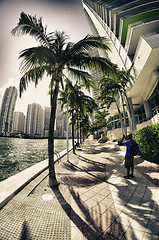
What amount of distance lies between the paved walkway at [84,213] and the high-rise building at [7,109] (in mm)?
107538

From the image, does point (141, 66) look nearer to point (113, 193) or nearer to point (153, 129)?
point (153, 129)

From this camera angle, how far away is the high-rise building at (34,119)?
109875 mm

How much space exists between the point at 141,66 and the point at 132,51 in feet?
36.9

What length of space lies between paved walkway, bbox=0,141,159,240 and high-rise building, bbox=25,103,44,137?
118203 mm

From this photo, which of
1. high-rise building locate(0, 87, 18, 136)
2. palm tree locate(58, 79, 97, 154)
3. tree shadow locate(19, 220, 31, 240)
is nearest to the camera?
tree shadow locate(19, 220, 31, 240)

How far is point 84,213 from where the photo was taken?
2.75m

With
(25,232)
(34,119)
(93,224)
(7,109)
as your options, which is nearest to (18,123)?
(34,119)

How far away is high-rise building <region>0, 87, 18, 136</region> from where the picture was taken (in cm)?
8825

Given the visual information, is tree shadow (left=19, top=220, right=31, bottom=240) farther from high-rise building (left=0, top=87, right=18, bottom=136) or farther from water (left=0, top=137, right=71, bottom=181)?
high-rise building (left=0, top=87, right=18, bottom=136)

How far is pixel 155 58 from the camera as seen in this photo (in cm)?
1045

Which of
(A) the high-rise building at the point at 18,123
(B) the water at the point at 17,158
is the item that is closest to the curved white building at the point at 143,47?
(B) the water at the point at 17,158

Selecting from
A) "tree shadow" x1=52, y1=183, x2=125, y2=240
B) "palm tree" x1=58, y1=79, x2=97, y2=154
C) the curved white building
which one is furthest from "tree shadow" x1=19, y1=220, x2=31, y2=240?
the curved white building

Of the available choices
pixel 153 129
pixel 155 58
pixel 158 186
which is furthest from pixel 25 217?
→ pixel 155 58

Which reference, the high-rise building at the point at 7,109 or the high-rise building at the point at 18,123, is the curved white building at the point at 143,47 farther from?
the high-rise building at the point at 18,123
